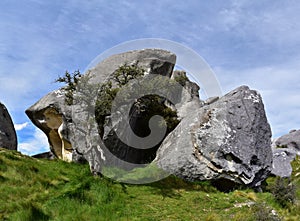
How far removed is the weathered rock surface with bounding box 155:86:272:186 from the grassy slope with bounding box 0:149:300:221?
948 millimetres

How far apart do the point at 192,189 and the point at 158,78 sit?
6.44 m

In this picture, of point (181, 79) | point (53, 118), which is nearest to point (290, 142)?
point (181, 79)

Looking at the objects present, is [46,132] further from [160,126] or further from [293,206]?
[293,206]

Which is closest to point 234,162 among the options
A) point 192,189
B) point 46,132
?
point 192,189

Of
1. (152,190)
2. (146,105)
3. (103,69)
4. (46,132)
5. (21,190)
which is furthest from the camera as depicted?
(46,132)

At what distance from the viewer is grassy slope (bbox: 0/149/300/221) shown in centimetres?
1091

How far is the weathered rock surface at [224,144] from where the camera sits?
16016 mm

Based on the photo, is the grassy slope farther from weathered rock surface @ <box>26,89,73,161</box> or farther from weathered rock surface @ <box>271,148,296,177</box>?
weathered rock surface @ <box>26,89,73,161</box>

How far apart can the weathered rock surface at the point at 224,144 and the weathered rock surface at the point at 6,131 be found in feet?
45.7

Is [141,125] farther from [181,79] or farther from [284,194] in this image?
[284,194]

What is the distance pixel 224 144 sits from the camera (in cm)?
1631

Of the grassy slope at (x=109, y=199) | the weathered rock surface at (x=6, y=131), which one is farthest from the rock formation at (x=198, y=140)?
the weathered rock surface at (x=6, y=131)

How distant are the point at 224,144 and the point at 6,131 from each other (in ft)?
60.0

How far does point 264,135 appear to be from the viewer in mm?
18000
